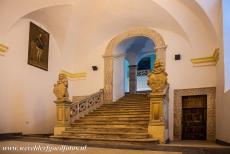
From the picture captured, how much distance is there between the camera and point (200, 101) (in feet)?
30.1

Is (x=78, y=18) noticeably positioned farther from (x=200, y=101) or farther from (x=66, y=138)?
(x=200, y=101)

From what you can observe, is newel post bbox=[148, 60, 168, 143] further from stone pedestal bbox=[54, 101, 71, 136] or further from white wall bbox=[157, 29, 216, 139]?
stone pedestal bbox=[54, 101, 71, 136]

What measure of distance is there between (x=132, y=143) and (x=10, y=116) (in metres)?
4.27

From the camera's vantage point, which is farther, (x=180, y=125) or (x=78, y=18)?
(x=78, y=18)

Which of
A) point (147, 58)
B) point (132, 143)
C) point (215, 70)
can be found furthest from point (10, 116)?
point (147, 58)

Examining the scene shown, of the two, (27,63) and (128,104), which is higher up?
(27,63)

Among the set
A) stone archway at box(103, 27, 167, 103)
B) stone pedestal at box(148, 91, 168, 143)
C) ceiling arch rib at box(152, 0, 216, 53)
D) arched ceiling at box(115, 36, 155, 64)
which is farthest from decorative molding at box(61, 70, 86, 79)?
stone pedestal at box(148, 91, 168, 143)

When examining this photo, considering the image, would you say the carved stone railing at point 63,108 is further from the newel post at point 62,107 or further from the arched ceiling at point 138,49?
the arched ceiling at point 138,49

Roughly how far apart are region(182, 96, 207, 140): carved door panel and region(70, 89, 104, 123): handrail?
137 inches

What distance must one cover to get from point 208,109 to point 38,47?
6696 mm

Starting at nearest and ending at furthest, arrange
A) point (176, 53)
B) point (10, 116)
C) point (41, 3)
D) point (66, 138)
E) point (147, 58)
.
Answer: point (66, 138) → point (10, 116) → point (41, 3) → point (176, 53) → point (147, 58)

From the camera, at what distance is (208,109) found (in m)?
8.80

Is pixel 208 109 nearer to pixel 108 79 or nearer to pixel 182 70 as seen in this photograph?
pixel 182 70

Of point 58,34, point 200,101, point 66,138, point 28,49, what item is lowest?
point 66,138
